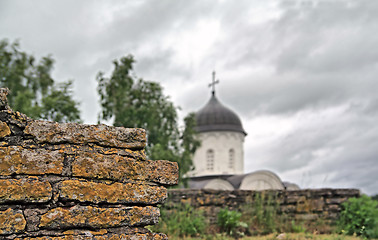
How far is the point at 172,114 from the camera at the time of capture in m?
19.2

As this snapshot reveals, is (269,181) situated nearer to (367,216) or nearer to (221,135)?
A: (221,135)

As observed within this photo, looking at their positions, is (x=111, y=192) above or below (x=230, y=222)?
above

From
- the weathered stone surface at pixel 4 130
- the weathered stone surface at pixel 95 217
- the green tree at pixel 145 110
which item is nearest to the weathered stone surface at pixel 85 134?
the weathered stone surface at pixel 4 130

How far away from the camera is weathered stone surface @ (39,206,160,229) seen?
2324mm

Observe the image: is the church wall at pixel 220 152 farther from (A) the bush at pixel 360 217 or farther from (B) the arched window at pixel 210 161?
(A) the bush at pixel 360 217

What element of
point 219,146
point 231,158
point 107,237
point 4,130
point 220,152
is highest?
point 219,146

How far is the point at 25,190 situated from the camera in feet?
7.48

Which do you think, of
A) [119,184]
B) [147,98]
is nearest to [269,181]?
[147,98]

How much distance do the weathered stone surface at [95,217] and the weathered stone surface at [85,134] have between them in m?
0.43

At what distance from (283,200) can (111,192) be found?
6.55m

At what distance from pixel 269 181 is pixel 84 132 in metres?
18.7

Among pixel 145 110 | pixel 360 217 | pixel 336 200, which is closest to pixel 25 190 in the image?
pixel 360 217

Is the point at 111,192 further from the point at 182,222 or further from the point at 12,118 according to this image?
the point at 182,222

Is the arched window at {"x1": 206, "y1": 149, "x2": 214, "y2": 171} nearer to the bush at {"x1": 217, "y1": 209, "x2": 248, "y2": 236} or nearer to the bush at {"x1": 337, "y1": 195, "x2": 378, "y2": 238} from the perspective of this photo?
the bush at {"x1": 337, "y1": 195, "x2": 378, "y2": 238}
